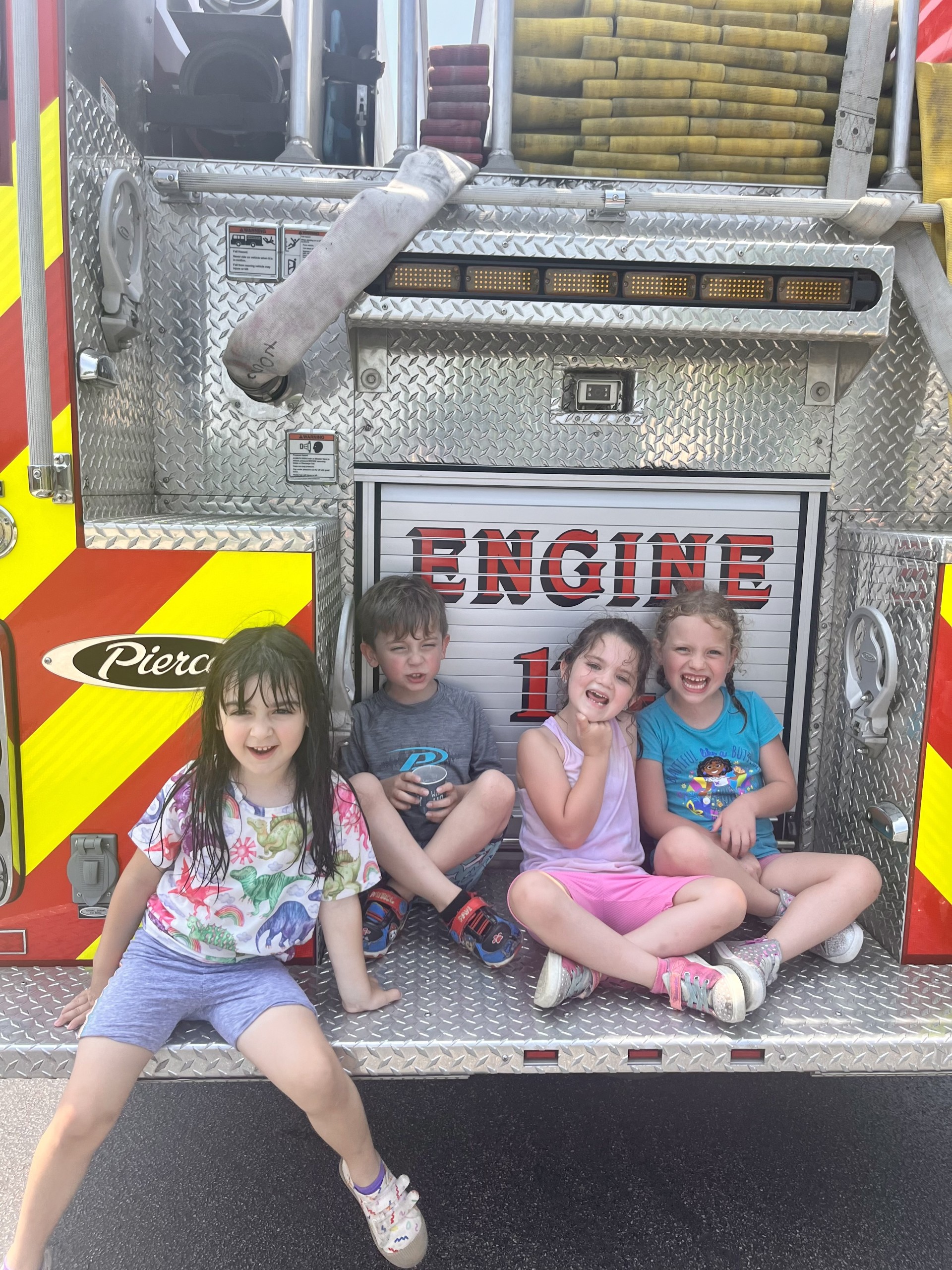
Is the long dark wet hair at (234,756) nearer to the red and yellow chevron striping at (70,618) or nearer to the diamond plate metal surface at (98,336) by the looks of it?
the red and yellow chevron striping at (70,618)

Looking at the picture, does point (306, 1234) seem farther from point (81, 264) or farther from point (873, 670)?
point (81, 264)

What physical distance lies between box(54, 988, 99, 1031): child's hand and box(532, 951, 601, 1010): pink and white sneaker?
0.87 metres

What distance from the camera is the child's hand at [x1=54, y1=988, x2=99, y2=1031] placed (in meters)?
1.74

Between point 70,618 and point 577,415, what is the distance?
142 centimetres

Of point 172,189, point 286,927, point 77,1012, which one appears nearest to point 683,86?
point 172,189

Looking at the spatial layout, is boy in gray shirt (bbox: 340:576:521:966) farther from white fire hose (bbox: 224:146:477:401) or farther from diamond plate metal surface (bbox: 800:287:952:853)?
diamond plate metal surface (bbox: 800:287:952:853)

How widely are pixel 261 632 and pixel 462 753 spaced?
0.79 meters

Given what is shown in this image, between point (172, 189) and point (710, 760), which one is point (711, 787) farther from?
point (172, 189)

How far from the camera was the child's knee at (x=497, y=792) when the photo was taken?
7.02 ft

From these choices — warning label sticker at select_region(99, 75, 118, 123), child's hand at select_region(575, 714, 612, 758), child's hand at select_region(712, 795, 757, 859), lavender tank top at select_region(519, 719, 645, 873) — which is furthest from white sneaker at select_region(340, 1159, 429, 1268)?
warning label sticker at select_region(99, 75, 118, 123)

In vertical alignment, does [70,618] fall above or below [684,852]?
above

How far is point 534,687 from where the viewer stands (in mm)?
2559

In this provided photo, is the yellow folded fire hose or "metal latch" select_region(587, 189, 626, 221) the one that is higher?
the yellow folded fire hose

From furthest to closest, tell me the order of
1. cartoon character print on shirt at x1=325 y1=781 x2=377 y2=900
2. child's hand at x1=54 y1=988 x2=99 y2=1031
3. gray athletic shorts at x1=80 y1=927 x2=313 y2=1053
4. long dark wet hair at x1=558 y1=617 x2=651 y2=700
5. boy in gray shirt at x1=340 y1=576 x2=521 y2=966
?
long dark wet hair at x1=558 y1=617 x2=651 y2=700, boy in gray shirt at x1=340 y1=576 x2=521 y2=966, cartoon character print on shirt at x1=325 y1=781 x2=377 y2=900, child's hand at x1=54 y1=988 x2=99 y2=1031, gray athletic shorts at x1=80 y1=927 x2=313 y2=1053
